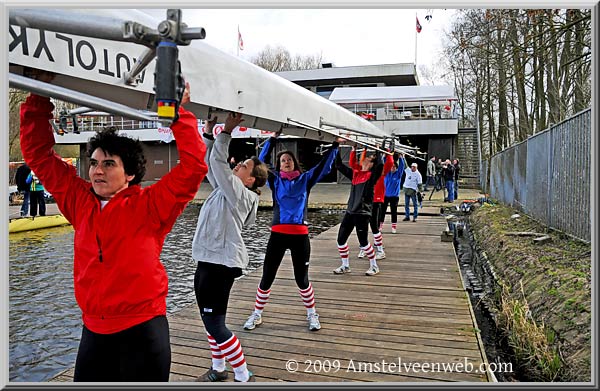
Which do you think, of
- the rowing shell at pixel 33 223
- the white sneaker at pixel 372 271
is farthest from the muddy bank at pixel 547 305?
the rowing shell at pixel 33 223

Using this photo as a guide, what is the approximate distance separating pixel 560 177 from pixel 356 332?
5.33 metres

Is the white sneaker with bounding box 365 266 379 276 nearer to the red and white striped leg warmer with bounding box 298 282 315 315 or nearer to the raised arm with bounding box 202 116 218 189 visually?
the red and white striped leg warmer with bounding box 298 282 315 315

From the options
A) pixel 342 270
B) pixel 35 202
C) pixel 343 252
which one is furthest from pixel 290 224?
pixel 35 202

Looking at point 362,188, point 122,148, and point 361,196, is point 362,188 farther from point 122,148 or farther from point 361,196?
point 122,148

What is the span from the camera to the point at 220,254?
362cm

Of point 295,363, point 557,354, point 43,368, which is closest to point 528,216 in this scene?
point 557,354

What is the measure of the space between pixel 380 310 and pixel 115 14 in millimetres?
4692

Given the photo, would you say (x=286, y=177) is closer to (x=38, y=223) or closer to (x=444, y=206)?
(x=38, y=223)

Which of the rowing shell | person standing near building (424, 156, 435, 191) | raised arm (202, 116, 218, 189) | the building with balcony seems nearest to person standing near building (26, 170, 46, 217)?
the rowing shell

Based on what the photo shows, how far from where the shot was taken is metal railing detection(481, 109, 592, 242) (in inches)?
275

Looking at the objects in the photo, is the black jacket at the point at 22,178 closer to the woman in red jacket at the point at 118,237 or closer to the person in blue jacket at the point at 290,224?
the person in blue jacket at the point at 290,224

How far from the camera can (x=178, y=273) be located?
9562 millimetres

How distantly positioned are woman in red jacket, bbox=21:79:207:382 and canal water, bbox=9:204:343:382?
295 centimetres

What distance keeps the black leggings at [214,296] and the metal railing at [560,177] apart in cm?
521
